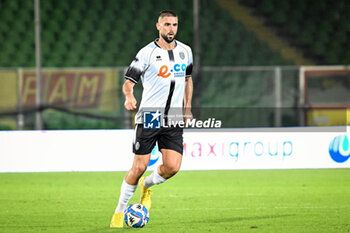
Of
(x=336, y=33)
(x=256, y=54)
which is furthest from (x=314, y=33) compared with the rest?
(x=256, y=54)

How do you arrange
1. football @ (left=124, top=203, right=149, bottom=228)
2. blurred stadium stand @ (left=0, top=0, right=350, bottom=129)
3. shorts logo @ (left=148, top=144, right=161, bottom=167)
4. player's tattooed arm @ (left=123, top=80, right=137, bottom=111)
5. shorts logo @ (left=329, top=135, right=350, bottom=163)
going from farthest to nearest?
blurred stadium stand @ (left=0, top=0, right=350, bottom=129)
shorts logo @ (left=329, top=135, right=350, bottom=163)
shorts logo @ (left=148, top=144, right=161, bottom=167)
football @ (left=124, top=203, right=149, bottom=228)
player's tattooed arm @ (left=123, top=80, right=137, bottom=111)

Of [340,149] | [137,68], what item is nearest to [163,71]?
[137,68]

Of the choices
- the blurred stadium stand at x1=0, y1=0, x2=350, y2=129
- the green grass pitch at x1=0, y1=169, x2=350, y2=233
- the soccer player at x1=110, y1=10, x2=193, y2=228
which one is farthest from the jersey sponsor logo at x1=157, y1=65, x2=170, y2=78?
the blurred stadium stand at x1=0, y1=0, x2=350, y2=129

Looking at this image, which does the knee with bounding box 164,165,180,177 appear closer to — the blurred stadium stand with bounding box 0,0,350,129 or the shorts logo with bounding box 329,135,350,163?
the shorts logo with bounding box 329,135,350,163

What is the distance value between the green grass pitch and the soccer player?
0.50 meters

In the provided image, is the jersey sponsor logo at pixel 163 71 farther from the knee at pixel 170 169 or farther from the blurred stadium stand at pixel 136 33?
the blurred stadium stand at pixel 136 33

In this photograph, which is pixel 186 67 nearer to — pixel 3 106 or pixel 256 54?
pixel 3 106

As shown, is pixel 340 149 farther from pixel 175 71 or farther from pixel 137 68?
pixel 137 68

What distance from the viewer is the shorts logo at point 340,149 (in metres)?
9.63

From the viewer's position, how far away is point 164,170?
550 centimetres

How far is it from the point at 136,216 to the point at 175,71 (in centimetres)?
129

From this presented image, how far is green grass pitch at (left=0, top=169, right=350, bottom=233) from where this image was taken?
5.56 m

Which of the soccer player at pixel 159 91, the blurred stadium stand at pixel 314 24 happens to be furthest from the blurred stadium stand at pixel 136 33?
the soccer player at pixel 159 91

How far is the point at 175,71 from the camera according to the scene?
537 cm
